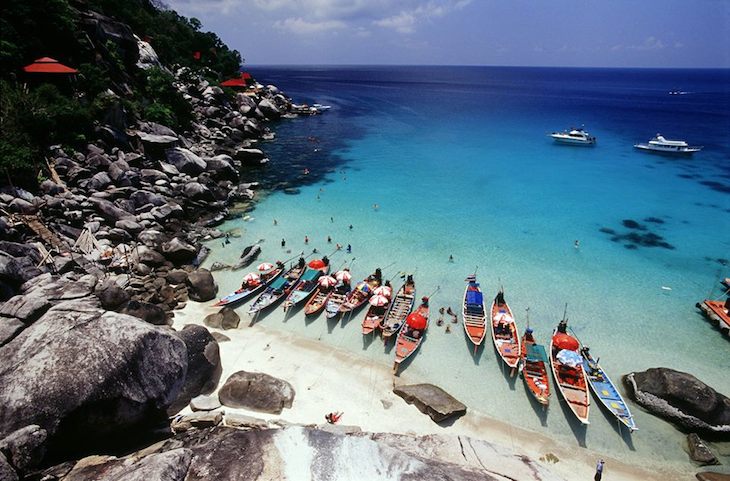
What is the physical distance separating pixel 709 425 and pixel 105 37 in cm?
6286

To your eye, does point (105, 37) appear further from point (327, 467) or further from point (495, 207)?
point (327, 467)

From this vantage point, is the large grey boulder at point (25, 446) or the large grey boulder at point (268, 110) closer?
the large grey boulder at point (25, 446)

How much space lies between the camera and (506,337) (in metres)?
21.0

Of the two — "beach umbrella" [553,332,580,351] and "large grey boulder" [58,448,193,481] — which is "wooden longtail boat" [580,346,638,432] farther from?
"large grey boulder" [58,448,193,481]

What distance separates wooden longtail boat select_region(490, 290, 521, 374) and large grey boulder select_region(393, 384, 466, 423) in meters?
4.08

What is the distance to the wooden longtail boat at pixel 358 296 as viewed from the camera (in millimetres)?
23256

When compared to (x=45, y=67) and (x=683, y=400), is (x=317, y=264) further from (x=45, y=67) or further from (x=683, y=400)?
(x=45, y=67)

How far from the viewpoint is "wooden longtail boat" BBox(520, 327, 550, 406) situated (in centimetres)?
1778

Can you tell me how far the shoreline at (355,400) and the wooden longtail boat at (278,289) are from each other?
151cm

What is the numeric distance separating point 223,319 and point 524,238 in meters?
27.1

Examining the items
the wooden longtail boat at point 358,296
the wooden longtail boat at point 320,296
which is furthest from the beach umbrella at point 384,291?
the wooden longtail boat at point 320,296

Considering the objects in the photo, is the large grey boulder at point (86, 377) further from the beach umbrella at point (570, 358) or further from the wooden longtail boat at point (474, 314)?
the beach umbrella at point (570, 358)

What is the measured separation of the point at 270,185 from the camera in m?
44.9

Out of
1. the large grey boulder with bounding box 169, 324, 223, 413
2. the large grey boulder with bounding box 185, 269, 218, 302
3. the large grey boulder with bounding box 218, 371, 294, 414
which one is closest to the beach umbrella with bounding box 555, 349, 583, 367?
the large grey boulder with bounding box 218, 371, 294, 414
